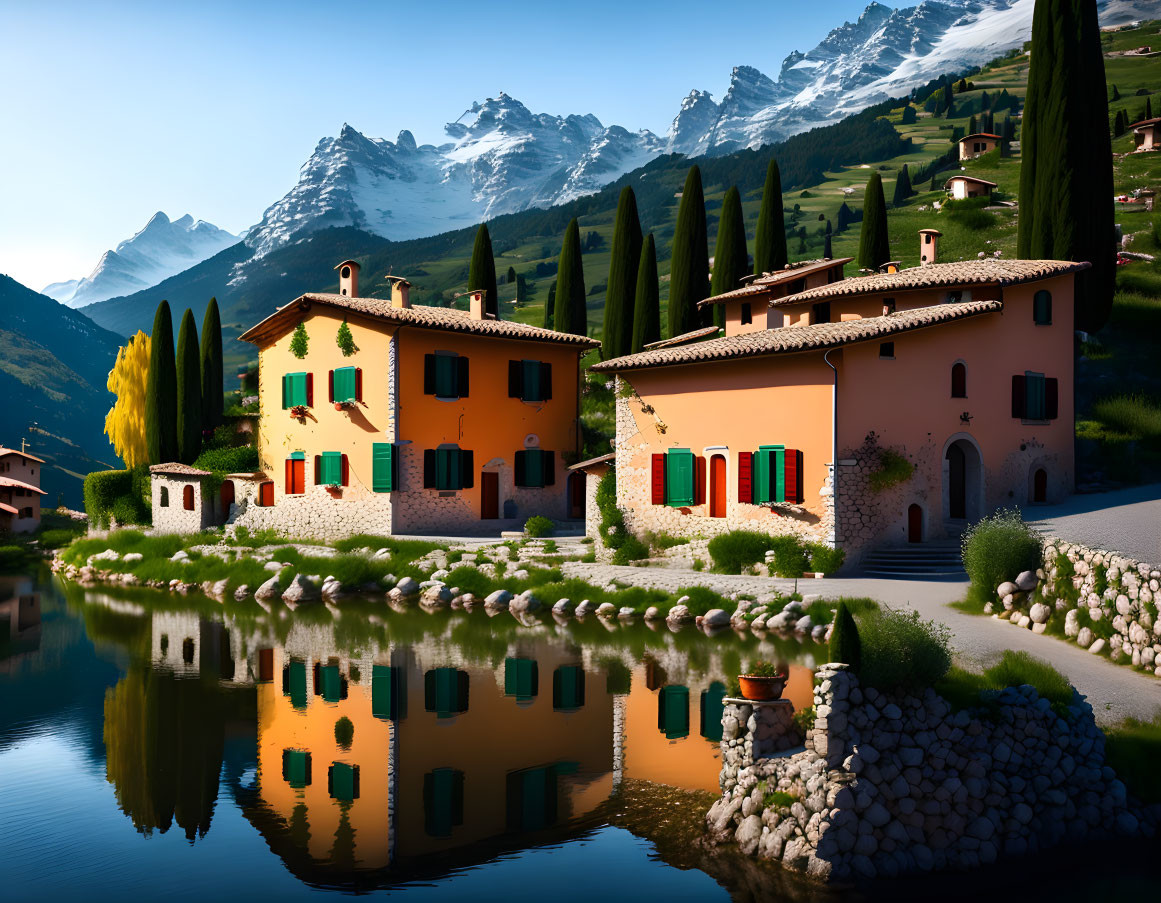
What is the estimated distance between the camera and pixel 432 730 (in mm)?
13602

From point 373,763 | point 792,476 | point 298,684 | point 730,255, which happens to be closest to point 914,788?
point 373,763

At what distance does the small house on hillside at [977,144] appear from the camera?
259 feet

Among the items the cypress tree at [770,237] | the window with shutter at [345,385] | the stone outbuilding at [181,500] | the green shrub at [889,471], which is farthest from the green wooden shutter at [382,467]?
the cypress tree at [770,237]

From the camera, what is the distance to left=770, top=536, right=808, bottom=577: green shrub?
21.5 metres

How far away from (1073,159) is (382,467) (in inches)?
861

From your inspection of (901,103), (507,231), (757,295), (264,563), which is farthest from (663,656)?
(507,231)

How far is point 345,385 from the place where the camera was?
101 feet

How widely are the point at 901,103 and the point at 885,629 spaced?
492ft

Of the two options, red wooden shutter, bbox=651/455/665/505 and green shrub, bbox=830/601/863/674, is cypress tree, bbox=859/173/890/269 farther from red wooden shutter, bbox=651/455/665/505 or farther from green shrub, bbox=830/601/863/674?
green shrub, bbox=830/601/863/674

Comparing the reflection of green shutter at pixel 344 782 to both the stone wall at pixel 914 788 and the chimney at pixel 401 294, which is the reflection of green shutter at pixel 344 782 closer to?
the stone wall at pixel 914 788

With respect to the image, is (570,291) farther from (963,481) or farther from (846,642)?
(846,642)

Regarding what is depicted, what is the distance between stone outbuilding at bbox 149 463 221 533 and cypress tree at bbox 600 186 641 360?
1540 centimetres

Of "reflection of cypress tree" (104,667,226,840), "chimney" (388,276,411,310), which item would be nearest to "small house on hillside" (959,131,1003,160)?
"chimney" (388,276,411,310)

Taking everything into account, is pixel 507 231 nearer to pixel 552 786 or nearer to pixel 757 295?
pixel 757 295
